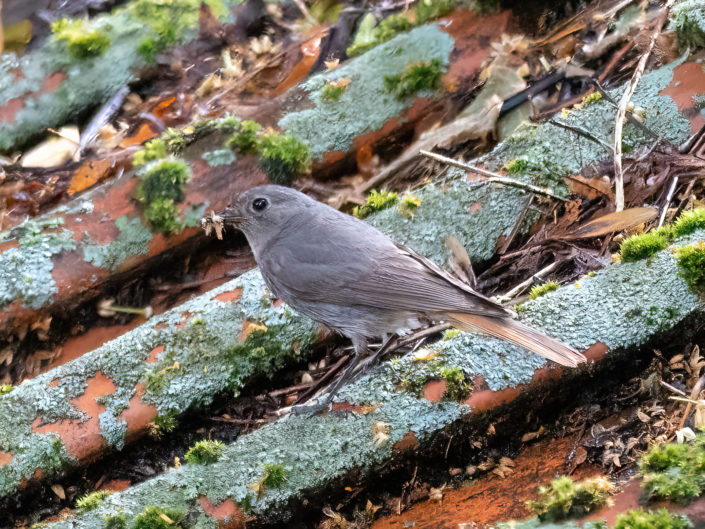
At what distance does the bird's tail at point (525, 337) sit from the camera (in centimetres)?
289

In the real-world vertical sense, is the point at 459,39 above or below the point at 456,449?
above

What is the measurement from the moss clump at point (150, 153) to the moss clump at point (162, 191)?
12 centimetres

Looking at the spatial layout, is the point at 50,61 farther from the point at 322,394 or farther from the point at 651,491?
the point at 651,491

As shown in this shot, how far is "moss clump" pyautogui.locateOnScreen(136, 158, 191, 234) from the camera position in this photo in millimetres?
3988

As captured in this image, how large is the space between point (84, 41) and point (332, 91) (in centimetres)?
186

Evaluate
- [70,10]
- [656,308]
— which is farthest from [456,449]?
[70,10]

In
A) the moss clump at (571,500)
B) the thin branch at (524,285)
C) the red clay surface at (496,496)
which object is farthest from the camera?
the thin branch at (524,285)

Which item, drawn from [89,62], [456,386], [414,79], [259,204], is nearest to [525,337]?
[456,386]

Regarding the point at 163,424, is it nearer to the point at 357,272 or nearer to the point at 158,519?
the point at 158,519

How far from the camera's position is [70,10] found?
230 inches

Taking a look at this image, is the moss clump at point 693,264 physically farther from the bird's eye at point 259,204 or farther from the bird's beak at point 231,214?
the bird's beak at point 231,214

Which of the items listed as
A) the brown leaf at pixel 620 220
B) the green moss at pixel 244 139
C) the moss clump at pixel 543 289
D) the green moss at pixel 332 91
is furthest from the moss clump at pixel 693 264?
the green moss at pixel 244 139

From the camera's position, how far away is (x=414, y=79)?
4.45 meters

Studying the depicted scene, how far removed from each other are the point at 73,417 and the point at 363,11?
144 inches
